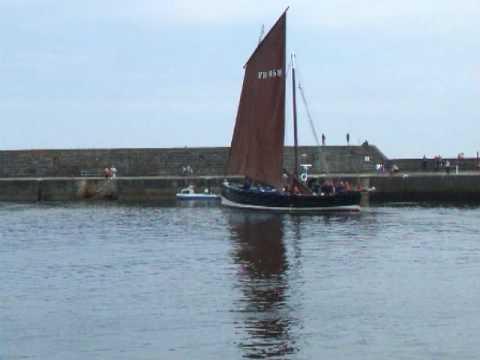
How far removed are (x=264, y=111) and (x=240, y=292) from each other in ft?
102

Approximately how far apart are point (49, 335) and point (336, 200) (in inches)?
1319

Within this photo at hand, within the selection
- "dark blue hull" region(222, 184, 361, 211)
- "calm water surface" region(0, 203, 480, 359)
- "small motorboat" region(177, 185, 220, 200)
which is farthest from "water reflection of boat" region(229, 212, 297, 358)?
"small motorboat" region(177, 185, 220, 200)

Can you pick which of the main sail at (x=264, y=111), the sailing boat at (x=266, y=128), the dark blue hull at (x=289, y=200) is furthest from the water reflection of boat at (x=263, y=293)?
the main sail at (x=264, y=111)

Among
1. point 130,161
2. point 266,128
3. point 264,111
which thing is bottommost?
point 130,161

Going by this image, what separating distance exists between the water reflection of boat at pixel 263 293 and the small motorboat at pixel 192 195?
63.4 feet

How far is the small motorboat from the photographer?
61.6m

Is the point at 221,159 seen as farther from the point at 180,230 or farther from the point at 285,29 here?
the point at 180,230

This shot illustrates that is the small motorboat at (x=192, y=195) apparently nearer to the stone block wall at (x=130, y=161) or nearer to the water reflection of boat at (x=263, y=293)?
the stone block wall at (x=130, y=161)

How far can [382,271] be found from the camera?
92.8 ft

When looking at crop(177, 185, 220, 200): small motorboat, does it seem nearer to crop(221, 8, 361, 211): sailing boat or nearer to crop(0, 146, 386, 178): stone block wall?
crop(0, 146, 386, 178): stone block wall

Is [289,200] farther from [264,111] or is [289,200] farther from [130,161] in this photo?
[130,161]

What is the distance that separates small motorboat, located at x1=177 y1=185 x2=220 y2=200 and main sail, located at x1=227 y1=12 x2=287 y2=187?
624 cm

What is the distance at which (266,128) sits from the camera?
2159 inches

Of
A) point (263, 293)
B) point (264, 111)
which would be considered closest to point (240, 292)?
point (263, 293)
